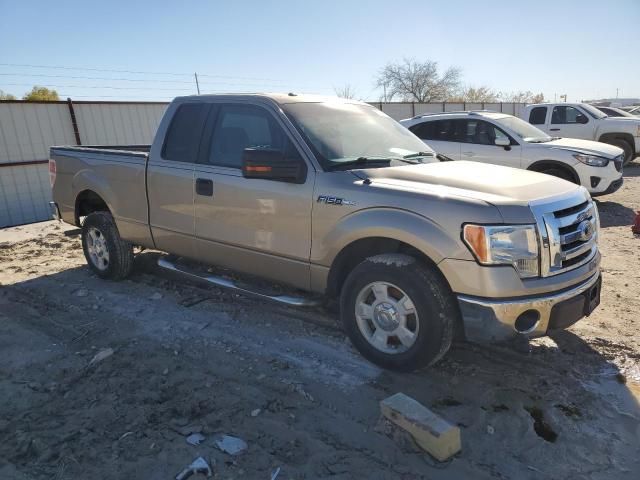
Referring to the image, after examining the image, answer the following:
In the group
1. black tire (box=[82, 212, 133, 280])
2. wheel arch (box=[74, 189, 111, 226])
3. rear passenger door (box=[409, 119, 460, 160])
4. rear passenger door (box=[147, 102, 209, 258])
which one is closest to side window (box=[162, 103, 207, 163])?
rear passenger door (box=[147, 102, 209, 258])

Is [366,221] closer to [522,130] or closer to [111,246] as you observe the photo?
[111,246]

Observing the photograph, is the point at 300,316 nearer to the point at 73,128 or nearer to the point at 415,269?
the point at 415,269

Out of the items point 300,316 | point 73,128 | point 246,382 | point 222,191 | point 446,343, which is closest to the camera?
point 446,343

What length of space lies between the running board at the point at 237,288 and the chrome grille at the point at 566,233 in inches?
67.7

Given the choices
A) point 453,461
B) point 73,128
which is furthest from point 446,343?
point 73,128

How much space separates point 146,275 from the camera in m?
5.88

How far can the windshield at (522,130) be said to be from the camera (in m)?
9.31

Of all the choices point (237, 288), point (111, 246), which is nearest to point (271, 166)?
point (237, 288)

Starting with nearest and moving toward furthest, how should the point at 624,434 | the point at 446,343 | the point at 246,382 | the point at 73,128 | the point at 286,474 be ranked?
1. the point at 286,474
2. the point at 624,434
3. the point at 446,343
4. the point at 246,382
5. the point at 73,128

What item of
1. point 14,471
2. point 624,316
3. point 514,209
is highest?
point 514,209

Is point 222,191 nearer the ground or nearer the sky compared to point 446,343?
nearer the sky

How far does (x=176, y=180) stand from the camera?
461cm

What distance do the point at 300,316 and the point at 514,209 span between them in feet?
7.34

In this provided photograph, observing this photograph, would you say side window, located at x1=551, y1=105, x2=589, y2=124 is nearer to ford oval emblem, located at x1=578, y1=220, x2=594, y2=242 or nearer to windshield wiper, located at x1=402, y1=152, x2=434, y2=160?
windshield wiper, located at x1=402, y1=152, x2=434, y2=160
